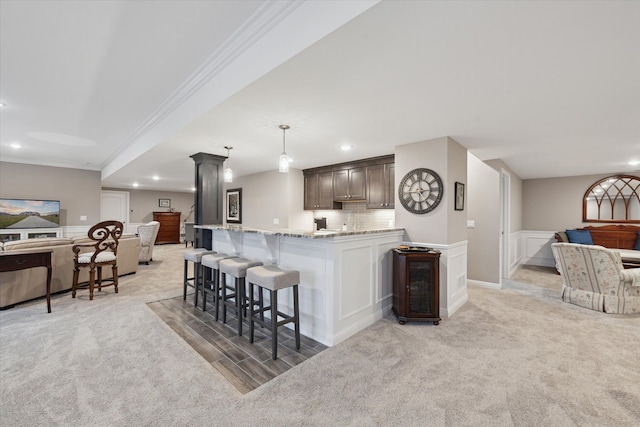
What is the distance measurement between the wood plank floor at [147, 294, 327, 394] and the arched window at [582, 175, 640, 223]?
283 inches

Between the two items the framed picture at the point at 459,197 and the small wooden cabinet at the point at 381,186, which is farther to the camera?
the small wooden cabinet at the point at 381,186

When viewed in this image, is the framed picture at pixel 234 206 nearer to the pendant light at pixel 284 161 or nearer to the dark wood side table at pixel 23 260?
the dark wood side table at pixel 23 260

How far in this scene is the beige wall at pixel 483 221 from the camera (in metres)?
4.60

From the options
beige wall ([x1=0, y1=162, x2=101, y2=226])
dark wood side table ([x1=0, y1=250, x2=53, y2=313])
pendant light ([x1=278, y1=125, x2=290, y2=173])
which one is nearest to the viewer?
pendant light ([x1=278, y1=125, x2=290, y2=173])

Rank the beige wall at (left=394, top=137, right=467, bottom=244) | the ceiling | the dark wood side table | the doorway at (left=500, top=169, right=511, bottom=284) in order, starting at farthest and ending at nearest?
the doorway at (left=500, top=169, right=511, bottom=284) < the beige wall at (left=394, top=137, right=467, bottom=244) < the dark wood side table < the ceiling

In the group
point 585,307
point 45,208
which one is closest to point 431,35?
point 585,307

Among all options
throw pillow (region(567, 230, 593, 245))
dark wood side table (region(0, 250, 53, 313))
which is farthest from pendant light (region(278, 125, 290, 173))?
throw pillow (region(567, 230, 593, 245))

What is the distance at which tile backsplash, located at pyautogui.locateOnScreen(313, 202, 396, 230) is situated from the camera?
4.90 m

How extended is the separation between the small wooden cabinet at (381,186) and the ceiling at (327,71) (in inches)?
36.3

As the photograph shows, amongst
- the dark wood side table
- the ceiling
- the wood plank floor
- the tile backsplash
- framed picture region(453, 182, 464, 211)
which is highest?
the ceiling

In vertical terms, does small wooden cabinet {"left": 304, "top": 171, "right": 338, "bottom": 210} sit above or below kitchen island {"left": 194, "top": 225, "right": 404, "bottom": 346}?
above

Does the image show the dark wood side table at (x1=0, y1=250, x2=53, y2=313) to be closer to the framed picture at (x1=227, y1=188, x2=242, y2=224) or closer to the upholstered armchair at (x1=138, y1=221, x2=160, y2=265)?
the upholstered armchair at (x1=138, y1=221, x2=160, y2=265)

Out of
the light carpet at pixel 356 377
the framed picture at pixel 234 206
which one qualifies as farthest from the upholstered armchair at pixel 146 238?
the light carpet at pixel 356 377

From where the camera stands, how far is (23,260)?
10.4 ft
